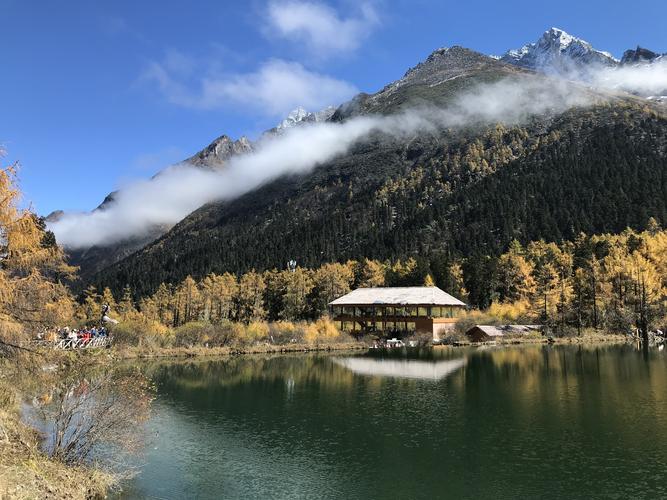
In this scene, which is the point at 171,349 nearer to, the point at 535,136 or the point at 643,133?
the point at 643,133

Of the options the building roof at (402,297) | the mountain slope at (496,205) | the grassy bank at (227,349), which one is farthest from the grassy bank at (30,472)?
the mountain slope at (496,205)

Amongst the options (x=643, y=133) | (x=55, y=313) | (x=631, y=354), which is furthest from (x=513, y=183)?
(x=55, y=313)

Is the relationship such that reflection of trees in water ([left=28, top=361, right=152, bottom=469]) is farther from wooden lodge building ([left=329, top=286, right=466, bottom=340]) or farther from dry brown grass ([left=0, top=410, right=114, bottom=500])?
wooden lodge building ([left=329, top=286, right=466, bottom=340])

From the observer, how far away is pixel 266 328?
2399 inches

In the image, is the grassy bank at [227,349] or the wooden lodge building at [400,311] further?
the wooden lodge building at [400,311]

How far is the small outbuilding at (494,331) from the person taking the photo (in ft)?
212

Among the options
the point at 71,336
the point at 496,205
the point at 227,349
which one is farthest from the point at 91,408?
the point at 496,205

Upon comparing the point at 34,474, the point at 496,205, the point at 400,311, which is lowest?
the point at 34,474

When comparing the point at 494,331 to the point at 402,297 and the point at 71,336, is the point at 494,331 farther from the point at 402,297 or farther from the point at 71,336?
the point at 71,336

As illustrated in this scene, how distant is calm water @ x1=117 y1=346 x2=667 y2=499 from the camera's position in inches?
650

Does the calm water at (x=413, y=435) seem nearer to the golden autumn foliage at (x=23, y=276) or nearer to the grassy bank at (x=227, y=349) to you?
the golden autumn foliage at (x=23, y=276)

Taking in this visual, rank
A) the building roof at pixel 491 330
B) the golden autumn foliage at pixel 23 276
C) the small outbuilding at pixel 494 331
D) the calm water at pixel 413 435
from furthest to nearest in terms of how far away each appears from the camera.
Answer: the building roof at pixel 491 330
the small outbuilding at pixel 494 331
the calm water at pixel 413 435
the golden autumn foliage at pixel 23 276

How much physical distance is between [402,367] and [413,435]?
78.1 feet

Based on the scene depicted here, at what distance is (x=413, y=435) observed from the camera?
22.3 metres
